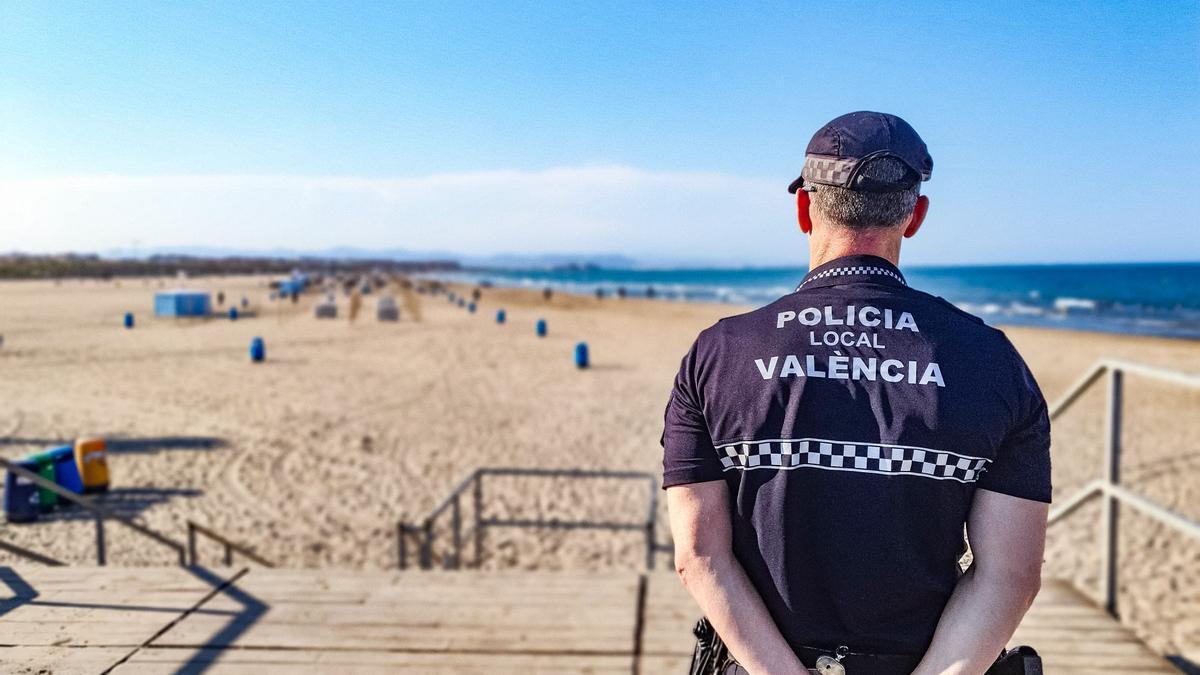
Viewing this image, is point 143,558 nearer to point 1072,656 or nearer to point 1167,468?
point 1072,656

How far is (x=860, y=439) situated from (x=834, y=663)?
426mm

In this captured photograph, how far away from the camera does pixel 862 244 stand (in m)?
1.37

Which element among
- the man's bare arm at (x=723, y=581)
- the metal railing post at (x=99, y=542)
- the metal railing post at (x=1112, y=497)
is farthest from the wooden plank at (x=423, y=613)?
the metal railing post at (x=1112, y=497)

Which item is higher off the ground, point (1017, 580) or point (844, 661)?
point (1017, 580)

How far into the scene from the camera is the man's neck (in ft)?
4.48

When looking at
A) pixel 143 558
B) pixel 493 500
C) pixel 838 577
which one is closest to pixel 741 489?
pixel 838 577

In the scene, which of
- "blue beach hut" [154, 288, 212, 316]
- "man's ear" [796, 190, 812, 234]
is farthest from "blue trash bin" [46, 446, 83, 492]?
"blue beach hut" [154, 288, 212, 316]

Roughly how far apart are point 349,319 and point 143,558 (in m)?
25.8

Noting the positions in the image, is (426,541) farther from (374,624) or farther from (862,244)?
(862,244)

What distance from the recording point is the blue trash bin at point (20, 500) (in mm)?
4574

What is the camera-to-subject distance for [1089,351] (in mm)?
23797

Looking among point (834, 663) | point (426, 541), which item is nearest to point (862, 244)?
point (834, 663)

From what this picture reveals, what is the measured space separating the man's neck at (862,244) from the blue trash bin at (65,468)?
7946mm

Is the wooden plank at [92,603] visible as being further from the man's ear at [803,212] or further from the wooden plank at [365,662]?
the man's ear at [803,212]
